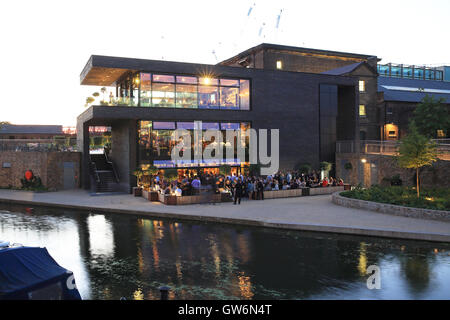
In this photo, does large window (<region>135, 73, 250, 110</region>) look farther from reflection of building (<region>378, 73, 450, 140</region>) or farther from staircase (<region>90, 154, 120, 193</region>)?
reflection of building (<region>378, 73, 450, 140</region>)

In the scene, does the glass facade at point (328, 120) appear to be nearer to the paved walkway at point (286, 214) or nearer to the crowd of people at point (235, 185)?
the crowd of people at point (235, 185)

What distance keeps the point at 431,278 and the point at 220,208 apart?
12.4 meters

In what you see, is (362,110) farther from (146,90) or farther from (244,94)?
(146,90)

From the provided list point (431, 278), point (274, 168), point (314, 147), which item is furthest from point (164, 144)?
point (431, 278)

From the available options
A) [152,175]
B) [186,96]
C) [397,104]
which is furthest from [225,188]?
[397,104]

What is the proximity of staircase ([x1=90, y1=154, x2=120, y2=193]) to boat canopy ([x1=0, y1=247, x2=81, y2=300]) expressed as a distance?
22.6m

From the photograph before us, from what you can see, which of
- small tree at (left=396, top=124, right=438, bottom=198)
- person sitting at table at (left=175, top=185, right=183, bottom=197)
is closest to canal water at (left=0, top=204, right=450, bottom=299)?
person sitting at table at (left=175, top=185, right=183, bottom=197)

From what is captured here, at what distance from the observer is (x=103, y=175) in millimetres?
31938

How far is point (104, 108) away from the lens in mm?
27422

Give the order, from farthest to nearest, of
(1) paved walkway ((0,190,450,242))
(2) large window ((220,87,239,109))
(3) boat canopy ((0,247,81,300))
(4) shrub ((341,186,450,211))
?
(2) large window ((220,87,239,109)) < (4) shrub ((341,186,450,211)) < (1) paved walkway ((0,190,450,242)) < (3) boat canopy ((0,247,81,300))

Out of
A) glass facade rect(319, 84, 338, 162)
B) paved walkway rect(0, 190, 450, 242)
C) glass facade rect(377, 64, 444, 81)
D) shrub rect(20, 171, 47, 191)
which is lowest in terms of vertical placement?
paved walkway rect(0, 190, 450, 242)

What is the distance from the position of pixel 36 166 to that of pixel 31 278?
28199 millimetres

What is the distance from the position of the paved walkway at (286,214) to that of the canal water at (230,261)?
516 mm

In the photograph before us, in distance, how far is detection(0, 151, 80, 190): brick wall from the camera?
1275 inches
